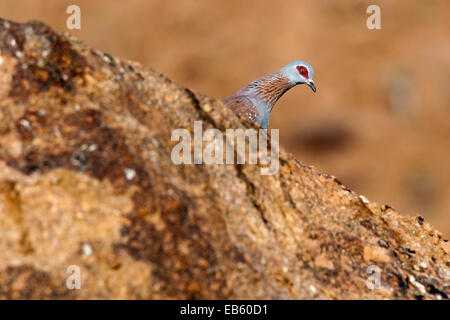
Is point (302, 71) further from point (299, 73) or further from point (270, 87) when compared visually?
point (270, 87)

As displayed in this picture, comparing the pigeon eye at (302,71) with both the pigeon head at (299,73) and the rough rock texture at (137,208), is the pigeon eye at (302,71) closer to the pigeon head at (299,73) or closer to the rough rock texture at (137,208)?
the pigeon head at (299,73)

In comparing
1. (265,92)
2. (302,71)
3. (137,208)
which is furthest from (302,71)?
(137,208)

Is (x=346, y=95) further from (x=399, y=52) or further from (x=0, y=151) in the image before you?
(x=0, y=151)

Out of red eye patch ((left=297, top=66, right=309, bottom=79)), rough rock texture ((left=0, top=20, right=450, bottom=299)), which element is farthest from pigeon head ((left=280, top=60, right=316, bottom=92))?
rough rock texture ((left=0, top=20, right=450, bottom=299))

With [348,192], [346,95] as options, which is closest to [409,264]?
[348,192]

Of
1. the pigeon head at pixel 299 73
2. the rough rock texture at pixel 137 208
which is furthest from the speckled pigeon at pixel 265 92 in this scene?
the rough rock texture at pixel 137 208

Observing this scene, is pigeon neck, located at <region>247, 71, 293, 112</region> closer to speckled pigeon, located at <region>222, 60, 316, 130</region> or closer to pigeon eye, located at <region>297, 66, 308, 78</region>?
speckled pigeon, located at <region>222, 60, 316, 130</region>
